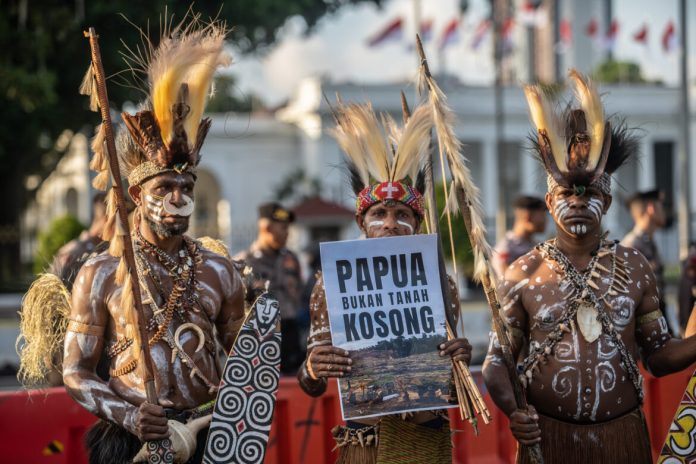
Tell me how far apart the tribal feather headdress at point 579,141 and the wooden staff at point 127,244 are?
1.77 meters

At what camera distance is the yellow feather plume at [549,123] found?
4801mm

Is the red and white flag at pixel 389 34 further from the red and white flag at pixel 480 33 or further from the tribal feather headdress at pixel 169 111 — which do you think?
the tribal feather headdress at pixel 169 111

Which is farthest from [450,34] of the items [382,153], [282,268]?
[382,153]

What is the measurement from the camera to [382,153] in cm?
480

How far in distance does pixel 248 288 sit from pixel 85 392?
990 millimetres

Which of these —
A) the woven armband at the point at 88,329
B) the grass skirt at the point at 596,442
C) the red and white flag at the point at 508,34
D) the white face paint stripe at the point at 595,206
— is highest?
the red and white flag at the point at 508,34

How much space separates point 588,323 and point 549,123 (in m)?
0.86

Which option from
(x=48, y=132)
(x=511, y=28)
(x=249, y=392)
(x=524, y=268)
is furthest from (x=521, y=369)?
(x=511, y=28)

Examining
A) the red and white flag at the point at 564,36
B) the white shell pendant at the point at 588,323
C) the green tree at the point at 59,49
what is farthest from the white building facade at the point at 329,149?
the white shell pendant at the point at 588,323

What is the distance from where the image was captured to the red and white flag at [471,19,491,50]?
112 ft

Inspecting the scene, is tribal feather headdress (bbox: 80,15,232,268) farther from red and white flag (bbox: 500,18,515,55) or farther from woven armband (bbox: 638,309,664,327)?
red and white flag (bbox: 500,18,515,55)

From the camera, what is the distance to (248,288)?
5.14 metres

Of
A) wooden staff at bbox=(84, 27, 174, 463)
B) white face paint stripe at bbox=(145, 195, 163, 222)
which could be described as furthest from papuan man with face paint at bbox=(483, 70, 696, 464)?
white face paint stripe at bbox=(145, 195, 163, 222)

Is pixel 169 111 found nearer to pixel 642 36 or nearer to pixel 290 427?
pixel 290 427
